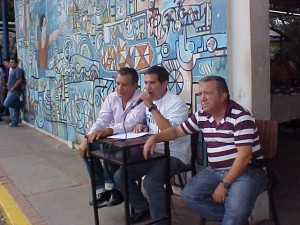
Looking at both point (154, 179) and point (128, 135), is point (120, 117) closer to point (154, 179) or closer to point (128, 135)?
point (128, 135)

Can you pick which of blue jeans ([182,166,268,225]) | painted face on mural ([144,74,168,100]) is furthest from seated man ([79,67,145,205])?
blue jeans ([182,166,268,225])

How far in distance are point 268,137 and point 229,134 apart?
0.41 metres

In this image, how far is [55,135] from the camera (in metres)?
8.77

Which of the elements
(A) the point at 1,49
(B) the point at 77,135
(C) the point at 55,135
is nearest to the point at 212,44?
(B) the point at 77,135

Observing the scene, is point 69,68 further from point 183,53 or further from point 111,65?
point 183,53

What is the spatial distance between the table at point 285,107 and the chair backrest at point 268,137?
11.6ft

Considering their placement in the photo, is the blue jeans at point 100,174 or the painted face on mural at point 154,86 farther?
the blue jeans at point 100,174

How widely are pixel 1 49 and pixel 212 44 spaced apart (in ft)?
36.5

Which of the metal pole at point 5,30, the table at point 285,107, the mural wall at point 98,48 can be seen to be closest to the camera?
the mural wall at point 98,48

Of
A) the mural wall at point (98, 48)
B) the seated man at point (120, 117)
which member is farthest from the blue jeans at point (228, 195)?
the mural wall at point (98, 48)

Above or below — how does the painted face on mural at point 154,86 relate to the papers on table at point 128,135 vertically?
above

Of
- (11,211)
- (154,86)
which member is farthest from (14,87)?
(154,86)

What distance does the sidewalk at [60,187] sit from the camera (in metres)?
4.36

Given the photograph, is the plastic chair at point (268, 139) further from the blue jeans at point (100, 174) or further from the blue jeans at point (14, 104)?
the blue jeans at point (14, 104)
